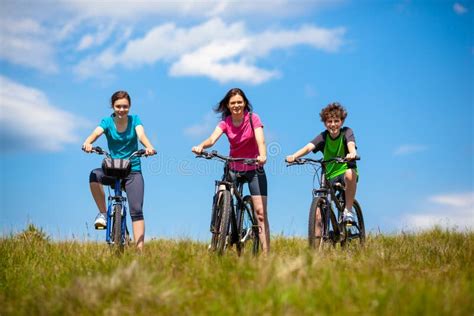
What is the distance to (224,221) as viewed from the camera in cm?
764

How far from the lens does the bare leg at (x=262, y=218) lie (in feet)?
27.9

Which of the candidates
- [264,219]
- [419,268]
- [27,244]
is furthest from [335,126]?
[27,244]

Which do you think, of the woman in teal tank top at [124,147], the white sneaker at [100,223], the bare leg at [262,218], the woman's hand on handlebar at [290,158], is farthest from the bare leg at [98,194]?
the woman's hand on handlebar at [290,158]

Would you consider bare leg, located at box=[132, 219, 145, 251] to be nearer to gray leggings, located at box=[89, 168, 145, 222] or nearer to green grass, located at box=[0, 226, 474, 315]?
gray leggings, located at box=[89, 168, 145, 222]

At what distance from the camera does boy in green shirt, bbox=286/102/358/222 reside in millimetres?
9148

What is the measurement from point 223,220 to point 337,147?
2535 mm

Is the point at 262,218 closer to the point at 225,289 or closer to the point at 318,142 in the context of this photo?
the point at 318,142

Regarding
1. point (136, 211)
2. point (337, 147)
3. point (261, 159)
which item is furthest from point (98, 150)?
point (337, 147)

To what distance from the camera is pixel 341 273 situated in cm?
557

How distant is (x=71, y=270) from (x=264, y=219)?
3.16 metres

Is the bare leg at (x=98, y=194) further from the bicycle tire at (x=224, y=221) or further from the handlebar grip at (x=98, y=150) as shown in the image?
the bicycle tire at (x=224, y=221)

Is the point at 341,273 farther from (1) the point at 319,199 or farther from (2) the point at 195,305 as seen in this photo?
(1) the point at 319,199

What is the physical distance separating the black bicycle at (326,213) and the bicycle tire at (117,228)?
2.67 m

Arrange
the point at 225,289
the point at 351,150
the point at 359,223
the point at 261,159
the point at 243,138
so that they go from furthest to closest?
the point at 359,223 → the point at 351,150 → the point at 243,138 → the point at 261,159 → the point at 225,289
